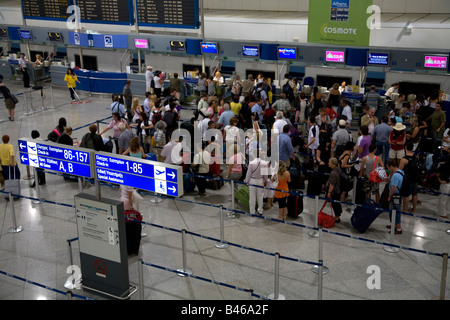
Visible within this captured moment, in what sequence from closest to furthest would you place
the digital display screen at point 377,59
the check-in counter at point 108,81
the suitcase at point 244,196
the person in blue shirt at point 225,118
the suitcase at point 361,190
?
the suitcase at point 361,190 < the suitcase at point 244,196 < the person in blue shirt at point 225,118 < the digital display screen at point 377,59 < the check-in counter at point 108,81

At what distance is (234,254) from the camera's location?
855 centimetres

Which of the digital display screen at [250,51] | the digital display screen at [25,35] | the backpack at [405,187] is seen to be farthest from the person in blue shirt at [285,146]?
the digital display screen at [25,35]

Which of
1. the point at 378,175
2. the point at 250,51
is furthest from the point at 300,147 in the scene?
the point at 250,51

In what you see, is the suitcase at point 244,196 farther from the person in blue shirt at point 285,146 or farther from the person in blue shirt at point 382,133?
the person in blue shirt at point 382,133

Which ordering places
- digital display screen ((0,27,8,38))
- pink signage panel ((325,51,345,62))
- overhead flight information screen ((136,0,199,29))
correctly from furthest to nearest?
digital display screen ((0,27,8,38)) → overhead flight information screen ((136,0,199,29)) → pink signage panel ((325,51,345,62))

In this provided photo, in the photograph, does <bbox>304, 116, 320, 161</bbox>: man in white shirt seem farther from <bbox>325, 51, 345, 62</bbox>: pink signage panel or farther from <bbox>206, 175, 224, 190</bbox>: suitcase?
<bbox>325, 51, 345, 62</bbox>: pink signage panel

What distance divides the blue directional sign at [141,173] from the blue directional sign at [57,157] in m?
0.21

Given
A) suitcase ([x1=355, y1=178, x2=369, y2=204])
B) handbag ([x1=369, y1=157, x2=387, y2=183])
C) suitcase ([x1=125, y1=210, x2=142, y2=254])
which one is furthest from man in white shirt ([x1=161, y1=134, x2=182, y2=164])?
handbag ([x1=369, y1=157, x2=387, y2=183])

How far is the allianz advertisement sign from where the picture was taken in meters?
13.5

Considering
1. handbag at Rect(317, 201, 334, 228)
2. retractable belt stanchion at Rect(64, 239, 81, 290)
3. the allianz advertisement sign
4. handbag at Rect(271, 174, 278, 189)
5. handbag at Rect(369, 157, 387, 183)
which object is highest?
the allianz advertisement sign

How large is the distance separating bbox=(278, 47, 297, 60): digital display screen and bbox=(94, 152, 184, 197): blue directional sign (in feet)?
38.3

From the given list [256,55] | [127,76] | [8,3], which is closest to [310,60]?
[256,55]

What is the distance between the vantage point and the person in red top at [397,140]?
35.5 ft
